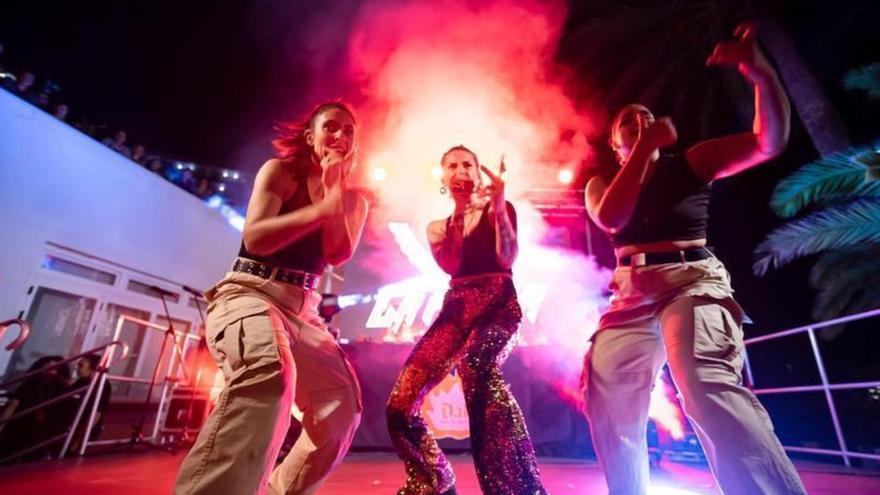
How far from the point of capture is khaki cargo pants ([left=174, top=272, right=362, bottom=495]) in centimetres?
149

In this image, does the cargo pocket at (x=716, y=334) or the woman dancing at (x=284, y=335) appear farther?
the cargo pocket at (x=716, y=334)

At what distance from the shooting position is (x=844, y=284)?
8.00 meters

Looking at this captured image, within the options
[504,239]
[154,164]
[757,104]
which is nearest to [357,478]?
[504,239]

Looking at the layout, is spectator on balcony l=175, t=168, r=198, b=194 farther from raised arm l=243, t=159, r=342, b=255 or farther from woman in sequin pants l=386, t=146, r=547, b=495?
raised arm l=243, t=159, r=342, b=255

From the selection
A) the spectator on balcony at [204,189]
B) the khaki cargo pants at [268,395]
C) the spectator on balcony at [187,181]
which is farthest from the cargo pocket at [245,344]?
the spectator on balcony at [204,189]

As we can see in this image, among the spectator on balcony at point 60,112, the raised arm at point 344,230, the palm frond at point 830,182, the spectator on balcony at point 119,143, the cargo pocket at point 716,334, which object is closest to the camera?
the cargo pocket at point 716,334

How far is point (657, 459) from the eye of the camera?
18.0ft

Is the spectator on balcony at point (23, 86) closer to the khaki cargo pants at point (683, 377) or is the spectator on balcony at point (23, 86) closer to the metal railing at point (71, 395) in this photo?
the metal railing at point (71, 395)

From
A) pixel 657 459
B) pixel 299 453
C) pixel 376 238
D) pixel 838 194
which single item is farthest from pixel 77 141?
pixel 838 194

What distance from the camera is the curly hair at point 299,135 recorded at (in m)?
2.47

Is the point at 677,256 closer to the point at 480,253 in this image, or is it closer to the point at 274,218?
the point at 480,253

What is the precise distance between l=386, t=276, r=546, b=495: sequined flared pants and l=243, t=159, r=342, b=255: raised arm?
1104 mm

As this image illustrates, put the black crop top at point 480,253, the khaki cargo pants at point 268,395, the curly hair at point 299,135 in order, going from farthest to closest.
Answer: the black crop top at point 480,253, the curly hair at point 299,135, the khaki cargo pants at point 268,395

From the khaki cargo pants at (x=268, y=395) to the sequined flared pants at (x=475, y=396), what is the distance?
0.45 meters
